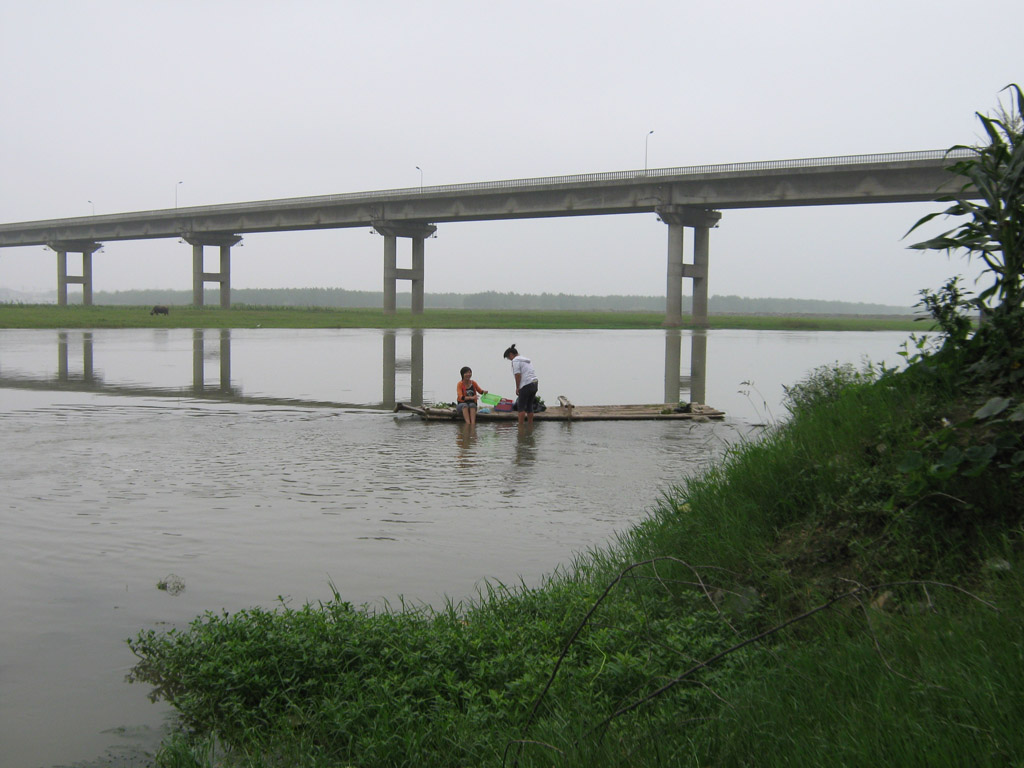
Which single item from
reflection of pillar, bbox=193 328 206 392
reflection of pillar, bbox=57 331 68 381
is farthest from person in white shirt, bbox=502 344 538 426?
reflection of pillar, bbox=57 331 68 381

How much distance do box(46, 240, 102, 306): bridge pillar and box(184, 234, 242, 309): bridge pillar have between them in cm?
2079

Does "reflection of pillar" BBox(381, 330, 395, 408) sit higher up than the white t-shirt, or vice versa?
the white t-shirt

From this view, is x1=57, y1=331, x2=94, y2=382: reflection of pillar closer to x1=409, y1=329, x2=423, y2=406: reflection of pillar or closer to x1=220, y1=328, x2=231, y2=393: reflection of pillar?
x1=220, y1=328, x2=231, y2=393: reflection of pillar

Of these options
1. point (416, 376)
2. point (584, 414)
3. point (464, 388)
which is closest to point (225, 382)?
point (416, 376)

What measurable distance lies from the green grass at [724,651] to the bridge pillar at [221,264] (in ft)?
317

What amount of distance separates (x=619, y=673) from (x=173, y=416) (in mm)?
15196

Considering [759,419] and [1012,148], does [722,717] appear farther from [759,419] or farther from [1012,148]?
[759,419]

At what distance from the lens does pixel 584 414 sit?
18.0 metres

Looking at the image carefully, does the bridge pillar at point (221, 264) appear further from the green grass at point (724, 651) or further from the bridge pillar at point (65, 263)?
the green grass at point (724, 651)

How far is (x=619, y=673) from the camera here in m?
4.92

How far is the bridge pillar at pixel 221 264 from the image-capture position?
97938 millimetres

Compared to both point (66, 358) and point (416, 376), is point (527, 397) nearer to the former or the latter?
point (416, 376)

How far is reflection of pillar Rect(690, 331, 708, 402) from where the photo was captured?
80.0ft

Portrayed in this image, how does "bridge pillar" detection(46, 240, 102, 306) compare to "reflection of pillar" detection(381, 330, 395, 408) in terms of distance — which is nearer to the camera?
"reflection of pillar" detection(381, 330, 395, 408)
